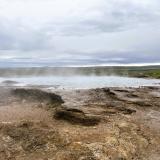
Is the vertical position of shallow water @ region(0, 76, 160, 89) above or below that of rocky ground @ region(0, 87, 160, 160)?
below

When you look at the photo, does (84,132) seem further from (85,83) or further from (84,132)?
(85,83)

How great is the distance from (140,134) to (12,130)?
4963mm

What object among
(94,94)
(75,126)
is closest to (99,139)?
(75,126)

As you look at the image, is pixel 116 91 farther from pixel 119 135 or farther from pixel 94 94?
pixel 119 135

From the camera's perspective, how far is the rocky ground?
13.0 meters

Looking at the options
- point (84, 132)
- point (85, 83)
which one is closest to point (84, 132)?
point (84, 132)

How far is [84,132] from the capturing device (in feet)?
48.6

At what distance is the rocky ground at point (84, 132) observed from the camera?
13031 millimetres

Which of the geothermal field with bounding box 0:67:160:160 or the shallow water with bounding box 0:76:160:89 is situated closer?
the geothermal field with bounding box 0:67:160:160

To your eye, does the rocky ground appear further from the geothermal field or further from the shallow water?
the shallow water

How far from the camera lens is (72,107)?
18812 millimetres

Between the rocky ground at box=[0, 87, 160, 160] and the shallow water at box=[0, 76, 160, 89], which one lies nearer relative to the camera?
the rocky ground at box=[0, 87, 160, 160]

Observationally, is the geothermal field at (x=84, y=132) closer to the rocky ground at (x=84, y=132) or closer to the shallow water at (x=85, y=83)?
the rocky ground at (x=84, y=132)

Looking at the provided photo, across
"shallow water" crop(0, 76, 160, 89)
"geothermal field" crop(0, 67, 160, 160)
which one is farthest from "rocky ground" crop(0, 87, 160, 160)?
"shallow water" crop(0, 76, 160, 89)
